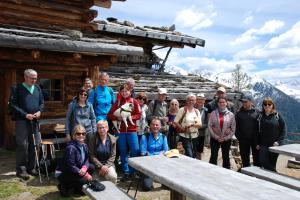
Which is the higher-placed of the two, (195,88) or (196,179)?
(195,88)

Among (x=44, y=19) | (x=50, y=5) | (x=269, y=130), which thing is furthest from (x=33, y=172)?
(x=50, y=5)

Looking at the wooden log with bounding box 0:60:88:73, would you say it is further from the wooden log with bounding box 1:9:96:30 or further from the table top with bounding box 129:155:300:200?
the table top with bounding box 129:155:300:200

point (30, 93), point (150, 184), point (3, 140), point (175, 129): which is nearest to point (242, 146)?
point (175, 129)

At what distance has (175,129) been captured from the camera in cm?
797

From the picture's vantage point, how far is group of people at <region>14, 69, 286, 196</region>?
630cm

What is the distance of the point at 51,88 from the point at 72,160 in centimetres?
465

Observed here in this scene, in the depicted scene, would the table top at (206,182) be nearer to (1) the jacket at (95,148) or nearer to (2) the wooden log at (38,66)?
(1) the jacket at (95,148)

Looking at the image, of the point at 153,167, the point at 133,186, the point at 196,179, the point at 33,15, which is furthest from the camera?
the point at 33,15

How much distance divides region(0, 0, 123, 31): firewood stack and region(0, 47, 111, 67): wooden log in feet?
4.45

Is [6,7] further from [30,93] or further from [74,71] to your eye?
[30,93]

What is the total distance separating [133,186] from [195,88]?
698cm

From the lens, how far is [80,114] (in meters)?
6.96

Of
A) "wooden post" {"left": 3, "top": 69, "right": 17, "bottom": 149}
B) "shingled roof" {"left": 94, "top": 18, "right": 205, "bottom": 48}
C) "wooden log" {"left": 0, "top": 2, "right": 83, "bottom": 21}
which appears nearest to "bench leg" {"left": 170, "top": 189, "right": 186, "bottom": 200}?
"wooden post" {"left": 3, "top": 69, "right": 17, "bottom": 149}

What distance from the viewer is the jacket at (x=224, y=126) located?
771cm
